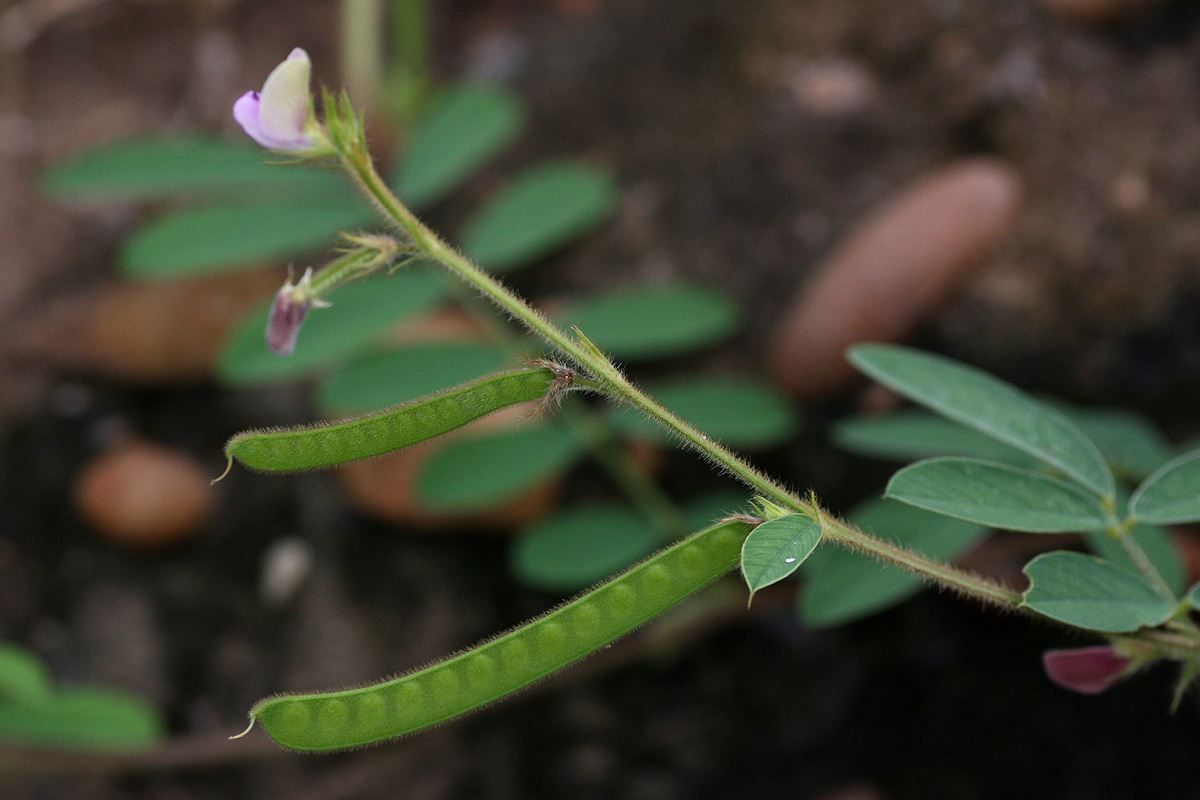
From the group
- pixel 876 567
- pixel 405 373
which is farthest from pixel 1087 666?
pixel 405 373

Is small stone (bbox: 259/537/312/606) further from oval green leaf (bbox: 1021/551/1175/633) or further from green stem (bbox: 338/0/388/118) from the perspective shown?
oval green leaf (bbox: 1021/551/1175/633)

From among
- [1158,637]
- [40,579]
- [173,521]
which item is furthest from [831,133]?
[40,579]

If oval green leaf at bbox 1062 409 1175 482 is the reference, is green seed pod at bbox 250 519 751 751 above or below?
below

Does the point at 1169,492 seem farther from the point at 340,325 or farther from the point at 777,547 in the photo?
the point at 340,325

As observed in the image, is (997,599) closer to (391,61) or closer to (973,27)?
(973,27)

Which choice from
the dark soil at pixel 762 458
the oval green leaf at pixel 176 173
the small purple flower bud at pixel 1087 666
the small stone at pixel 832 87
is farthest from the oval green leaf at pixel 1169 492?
the oval green leaf at pixel 176 173

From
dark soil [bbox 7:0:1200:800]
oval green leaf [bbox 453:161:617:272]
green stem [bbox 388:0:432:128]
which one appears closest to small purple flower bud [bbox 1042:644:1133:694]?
dark soil [bbox 7:0:1200:800]

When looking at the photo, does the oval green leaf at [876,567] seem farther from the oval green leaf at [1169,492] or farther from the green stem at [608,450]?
the green stem at [608,450]
